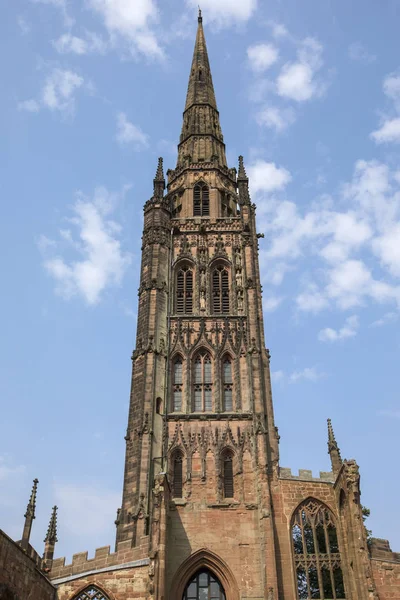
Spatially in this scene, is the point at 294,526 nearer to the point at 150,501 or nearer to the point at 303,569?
the point at 303,569

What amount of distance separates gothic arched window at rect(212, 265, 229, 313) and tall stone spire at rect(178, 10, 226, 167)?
9321mm

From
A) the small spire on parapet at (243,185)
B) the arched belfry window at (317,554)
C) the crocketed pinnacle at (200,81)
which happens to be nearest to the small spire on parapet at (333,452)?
the arched belfry window at (317,554)

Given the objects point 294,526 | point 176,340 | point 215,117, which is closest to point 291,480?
point 294,526

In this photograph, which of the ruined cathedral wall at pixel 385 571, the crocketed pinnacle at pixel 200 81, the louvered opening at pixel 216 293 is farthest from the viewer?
the crocketed pinnacle at pixel 200 81

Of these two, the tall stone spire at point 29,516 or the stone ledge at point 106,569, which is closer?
the tall stone spire at point 29,516

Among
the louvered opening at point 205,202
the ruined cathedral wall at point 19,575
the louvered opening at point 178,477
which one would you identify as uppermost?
the louvered opening at point 205,202

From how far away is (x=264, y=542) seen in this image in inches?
903

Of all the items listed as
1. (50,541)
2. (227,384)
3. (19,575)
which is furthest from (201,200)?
(19,575)

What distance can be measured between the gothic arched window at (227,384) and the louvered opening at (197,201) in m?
10.6

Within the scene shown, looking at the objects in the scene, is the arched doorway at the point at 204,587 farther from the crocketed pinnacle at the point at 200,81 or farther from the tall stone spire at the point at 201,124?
the crocketed pinnacle at the point at 200,81

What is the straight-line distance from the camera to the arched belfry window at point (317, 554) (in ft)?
74.8

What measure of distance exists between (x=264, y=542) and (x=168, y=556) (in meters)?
3.59

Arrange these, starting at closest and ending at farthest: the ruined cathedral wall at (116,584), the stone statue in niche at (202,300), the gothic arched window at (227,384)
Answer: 1. the ruined cathedral wall at (116,584)
2. the gothic arched window at (227,384)
3. the stone statue in niche at (202,300)

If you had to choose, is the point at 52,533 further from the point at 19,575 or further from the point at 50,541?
the point at 19,575
